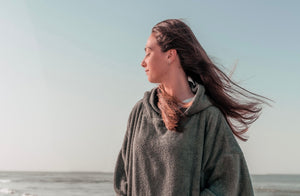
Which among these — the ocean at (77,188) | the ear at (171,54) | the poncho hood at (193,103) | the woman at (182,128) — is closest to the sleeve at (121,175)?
the woman at (182,128)

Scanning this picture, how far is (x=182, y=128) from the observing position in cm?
223

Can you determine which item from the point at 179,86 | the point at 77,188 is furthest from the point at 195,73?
the point at 77,188

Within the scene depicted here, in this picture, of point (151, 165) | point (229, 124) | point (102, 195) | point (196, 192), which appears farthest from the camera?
point (102, 195)

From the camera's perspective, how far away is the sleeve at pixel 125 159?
2455mm

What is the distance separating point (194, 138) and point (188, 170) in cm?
19

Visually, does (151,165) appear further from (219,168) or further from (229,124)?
(229,124)

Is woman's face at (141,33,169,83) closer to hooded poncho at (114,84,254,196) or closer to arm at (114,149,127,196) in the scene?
hooded poncho at (114,84,254,196)

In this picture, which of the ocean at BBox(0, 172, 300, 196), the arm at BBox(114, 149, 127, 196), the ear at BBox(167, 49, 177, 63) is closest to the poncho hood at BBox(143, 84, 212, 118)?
the ear at BBox(167, 49, 177, 63)

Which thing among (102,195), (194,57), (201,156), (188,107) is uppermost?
(194,57)

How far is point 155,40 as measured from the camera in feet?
7.85

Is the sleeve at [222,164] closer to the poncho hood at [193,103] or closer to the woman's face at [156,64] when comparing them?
the poncho hood at [193,103]

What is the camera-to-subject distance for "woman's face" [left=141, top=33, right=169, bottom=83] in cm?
236

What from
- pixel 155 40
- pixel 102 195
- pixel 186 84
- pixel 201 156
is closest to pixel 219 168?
pixel 201 156

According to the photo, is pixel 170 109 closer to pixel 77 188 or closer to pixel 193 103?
pixel 193 103
